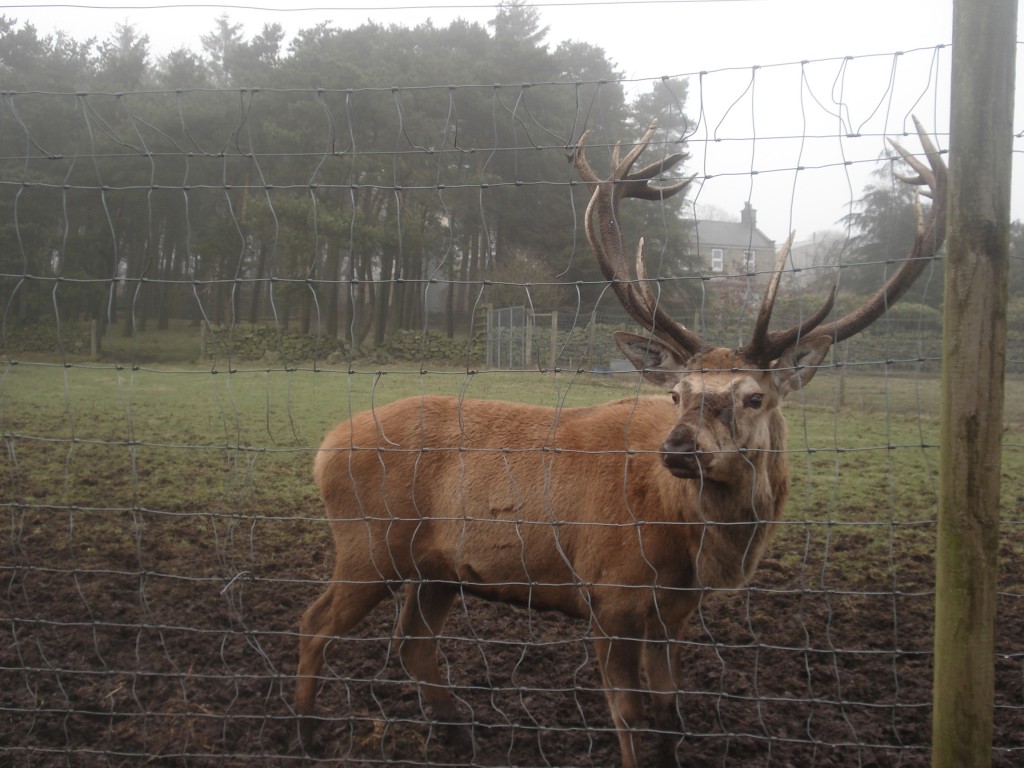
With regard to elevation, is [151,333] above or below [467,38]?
below

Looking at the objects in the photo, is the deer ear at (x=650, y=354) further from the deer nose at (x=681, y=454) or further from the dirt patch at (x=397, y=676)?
the dirt patch at (x=397, y=676)

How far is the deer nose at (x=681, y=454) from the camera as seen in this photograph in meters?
3.18

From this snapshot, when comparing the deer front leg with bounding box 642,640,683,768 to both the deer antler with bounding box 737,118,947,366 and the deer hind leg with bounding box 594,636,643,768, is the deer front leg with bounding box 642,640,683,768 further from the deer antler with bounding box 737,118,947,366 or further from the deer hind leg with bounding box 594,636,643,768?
the deer antler with bounding box 737,118,947,366

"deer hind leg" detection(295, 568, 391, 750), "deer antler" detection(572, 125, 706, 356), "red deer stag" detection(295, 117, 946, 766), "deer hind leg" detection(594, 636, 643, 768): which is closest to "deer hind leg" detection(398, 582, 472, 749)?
"red deer stag" detection(295, 117, 946, 766)

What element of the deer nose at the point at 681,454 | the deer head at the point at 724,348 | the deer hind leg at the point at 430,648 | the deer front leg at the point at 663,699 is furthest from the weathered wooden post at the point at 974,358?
the deer hind leg at the point at 430,648

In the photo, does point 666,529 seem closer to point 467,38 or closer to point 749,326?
point 749,326

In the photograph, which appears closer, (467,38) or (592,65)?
(592,65)

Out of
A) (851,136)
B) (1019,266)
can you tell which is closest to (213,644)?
(851,136)

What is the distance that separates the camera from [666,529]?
3789 millimetres

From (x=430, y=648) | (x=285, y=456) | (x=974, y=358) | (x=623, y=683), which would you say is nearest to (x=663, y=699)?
(x=623, y=683)

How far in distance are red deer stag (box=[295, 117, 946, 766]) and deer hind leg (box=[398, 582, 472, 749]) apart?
0.01 meters

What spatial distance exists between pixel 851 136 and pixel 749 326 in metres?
13.4

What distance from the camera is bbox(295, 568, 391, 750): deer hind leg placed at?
13.3 feet

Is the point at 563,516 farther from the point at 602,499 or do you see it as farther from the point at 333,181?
the point at 333,181
